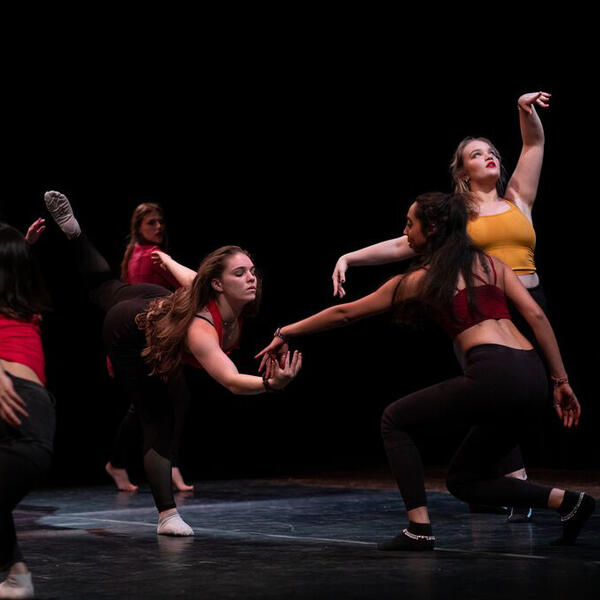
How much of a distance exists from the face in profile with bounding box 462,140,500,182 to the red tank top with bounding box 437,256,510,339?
31.6 inches

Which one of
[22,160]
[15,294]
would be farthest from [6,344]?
[22,160]

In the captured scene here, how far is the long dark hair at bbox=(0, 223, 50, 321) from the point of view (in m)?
2.25

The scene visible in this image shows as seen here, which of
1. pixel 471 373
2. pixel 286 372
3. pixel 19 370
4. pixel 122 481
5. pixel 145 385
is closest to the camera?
pixel 19 370

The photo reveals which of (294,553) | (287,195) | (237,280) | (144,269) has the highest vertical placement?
(287,195)

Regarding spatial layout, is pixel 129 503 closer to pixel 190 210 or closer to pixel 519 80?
pixel 190 210

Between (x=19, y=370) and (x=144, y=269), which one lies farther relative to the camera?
(x=144, y=269)

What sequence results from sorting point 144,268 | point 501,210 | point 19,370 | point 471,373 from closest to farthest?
point 19,370, point 471,373, point 501,210, point 144,268

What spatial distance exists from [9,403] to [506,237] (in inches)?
73.0

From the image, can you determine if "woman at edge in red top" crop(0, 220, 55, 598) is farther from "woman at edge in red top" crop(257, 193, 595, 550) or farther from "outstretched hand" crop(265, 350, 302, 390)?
"woman at edge in red top" crop(257, 193, 595, 550)

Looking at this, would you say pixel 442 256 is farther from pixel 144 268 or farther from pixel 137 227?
pixel 137 227

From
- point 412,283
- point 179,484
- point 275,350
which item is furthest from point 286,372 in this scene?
point 179,484

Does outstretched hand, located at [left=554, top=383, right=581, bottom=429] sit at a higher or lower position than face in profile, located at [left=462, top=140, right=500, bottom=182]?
lower

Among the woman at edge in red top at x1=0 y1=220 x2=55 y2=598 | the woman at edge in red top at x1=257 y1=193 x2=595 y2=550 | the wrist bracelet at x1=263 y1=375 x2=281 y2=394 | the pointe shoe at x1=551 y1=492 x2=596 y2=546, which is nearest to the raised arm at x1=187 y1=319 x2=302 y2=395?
the wrist bracelet at x1=263 y1=375 x2=281 y2=394

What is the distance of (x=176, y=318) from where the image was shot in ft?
10.1
